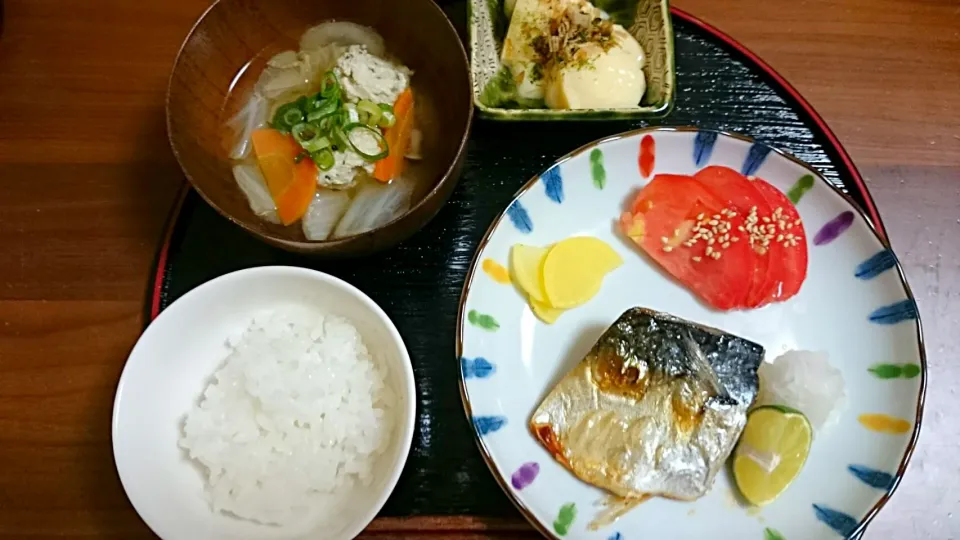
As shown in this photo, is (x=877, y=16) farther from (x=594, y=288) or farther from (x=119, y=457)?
(x=119, y=457)

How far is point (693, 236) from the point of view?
1.61 metres

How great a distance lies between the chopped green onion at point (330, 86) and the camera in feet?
5.18

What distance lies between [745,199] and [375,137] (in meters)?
0.85

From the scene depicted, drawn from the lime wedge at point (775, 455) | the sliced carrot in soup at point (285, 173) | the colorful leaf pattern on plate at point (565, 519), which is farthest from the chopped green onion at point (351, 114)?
the lime wedge at point (775, 455)

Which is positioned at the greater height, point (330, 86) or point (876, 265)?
point (876, 265)

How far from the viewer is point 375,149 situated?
5.19 feet

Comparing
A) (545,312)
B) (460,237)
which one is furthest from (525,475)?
(460,237)

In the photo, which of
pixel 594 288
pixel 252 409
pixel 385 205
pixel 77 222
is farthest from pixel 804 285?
pixel 77 222

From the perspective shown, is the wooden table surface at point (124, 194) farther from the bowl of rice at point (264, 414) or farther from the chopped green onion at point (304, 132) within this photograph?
the chopped green onion at point (304, 132)

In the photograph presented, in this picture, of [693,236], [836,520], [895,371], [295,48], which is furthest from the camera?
[295,48]

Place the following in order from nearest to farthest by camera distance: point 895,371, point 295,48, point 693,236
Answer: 1. point 895,371
2. point 693,236
3. point 295,48

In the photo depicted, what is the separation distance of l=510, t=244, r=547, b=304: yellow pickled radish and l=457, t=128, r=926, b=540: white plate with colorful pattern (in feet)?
0.07

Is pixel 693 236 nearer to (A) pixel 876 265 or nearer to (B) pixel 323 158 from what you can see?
(A) pixel 876 265

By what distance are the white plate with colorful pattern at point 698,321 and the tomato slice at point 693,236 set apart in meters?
0.04
